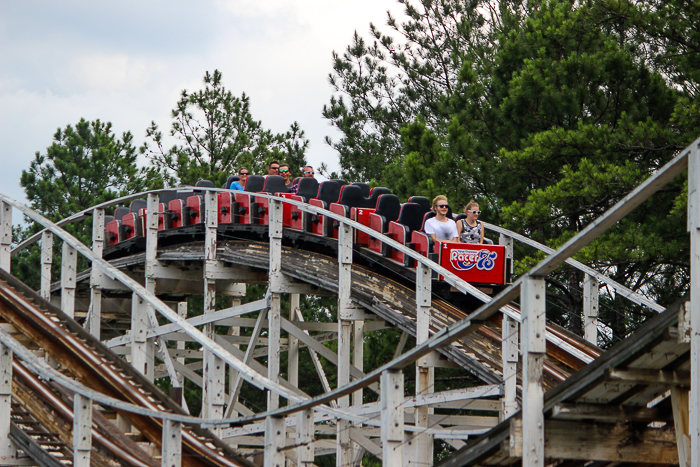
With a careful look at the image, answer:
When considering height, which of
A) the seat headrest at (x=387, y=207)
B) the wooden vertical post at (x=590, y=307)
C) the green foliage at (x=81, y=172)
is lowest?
the wooden vertical post at (x=590, y=307)

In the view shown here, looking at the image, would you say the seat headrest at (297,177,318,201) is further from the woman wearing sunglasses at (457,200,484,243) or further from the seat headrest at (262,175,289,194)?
the woman wearing sunglasses at (457,200,484,243)

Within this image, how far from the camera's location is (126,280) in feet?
32.4

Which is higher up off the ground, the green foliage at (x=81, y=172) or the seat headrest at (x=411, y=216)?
the green foliage at (x=81, y=172)

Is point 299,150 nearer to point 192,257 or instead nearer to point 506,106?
point 506,106

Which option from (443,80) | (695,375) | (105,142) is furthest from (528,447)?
(105,142)

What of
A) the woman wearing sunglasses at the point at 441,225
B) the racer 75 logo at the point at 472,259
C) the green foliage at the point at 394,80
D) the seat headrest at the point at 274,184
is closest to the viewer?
the racer 75 logo at the point at 472,259

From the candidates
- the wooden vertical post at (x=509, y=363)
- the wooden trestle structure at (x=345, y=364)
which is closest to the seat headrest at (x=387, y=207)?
the wooden trestle structure at (x=345, y=364)

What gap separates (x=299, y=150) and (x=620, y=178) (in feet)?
64.1

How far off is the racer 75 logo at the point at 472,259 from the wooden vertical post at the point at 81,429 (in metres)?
5.17

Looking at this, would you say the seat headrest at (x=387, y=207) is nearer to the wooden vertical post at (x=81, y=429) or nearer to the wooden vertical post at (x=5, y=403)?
the wooden vertical post at (x=5, y=403)

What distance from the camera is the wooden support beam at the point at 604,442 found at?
6.16 meters

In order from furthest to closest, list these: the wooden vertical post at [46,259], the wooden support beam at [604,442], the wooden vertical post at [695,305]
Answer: the wooden vertical post at [46,259]
the wooden support beam at [604,442]
the wooden vertical post at [695,305]

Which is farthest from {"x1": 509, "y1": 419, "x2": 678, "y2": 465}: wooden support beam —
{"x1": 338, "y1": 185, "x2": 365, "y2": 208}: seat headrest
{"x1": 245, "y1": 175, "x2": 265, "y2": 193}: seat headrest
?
{"x1": 245, "y1": 175, "x2": 265, "y2": 193}: seat headrest

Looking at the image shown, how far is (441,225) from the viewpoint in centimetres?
1229
